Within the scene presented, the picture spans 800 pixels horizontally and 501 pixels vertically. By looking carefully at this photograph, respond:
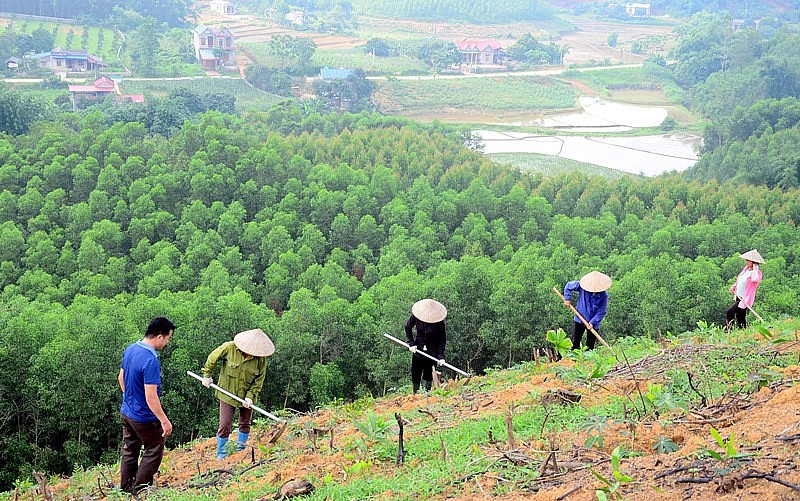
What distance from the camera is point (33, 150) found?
86.1 ft

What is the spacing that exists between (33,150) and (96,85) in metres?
19.9

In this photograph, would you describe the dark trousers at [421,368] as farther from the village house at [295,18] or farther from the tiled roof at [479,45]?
the village house at [295,18]

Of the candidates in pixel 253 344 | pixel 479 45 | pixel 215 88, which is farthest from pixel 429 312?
pixel 479 45

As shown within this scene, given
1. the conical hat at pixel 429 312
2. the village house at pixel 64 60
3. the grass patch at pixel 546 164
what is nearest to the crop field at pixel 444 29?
the village house at pixel 64 60

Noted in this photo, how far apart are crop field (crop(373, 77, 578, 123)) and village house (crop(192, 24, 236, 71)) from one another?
9968mm

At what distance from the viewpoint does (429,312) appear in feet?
27.1

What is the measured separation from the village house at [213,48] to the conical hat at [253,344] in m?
48.2

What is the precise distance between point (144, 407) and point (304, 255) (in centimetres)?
1574

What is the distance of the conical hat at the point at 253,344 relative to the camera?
22.3 ft

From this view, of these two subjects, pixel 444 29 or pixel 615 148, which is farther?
pixel 444 29

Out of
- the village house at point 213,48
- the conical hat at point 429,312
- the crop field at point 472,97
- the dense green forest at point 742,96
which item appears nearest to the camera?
the conical hat at point 429,312

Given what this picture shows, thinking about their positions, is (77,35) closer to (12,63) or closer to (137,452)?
(12,63)

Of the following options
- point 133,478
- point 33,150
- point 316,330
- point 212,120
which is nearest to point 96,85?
point 212,120

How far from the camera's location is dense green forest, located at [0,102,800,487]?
1388cm
